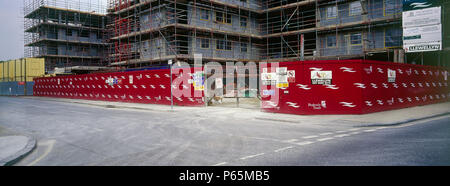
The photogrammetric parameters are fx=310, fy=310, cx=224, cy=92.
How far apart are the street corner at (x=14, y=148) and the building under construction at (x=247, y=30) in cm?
1993

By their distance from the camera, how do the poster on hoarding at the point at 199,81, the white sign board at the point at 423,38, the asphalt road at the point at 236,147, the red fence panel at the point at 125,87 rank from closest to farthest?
1. the asphalt road at the point at 236,147
2. the poster on hoarding at the point at 199,81
3. the white sign board at the point at 423,38
4. the red fence panel at the point at 125,87

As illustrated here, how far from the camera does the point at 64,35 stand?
55125 millimetres

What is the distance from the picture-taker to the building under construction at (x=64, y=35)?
53406 mm

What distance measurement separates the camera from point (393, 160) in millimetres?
5879

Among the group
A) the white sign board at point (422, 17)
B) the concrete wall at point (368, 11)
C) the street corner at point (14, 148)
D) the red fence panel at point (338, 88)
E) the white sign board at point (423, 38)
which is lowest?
the street corner at point (14, 148)

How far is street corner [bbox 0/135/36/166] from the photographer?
6.55 m

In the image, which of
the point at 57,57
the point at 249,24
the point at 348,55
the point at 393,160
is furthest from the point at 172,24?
the point at 57,57

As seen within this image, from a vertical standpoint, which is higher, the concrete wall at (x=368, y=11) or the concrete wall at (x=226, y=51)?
the concrete wall at (x=368, y=11)

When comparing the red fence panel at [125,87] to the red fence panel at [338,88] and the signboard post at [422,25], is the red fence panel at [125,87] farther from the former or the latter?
the signboard post at [422,25]

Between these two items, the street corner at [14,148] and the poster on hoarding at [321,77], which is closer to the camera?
the street corner at [14,148]

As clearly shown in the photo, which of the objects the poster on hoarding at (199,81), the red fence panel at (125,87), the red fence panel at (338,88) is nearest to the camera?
the red fence panel at (338,88)

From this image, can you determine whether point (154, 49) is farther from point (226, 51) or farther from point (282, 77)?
point (282, 77)

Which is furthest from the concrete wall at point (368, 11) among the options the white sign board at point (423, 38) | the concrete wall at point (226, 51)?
the concrete wall at point (226, 51)

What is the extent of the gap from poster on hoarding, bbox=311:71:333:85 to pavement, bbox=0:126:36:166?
38.1ft
